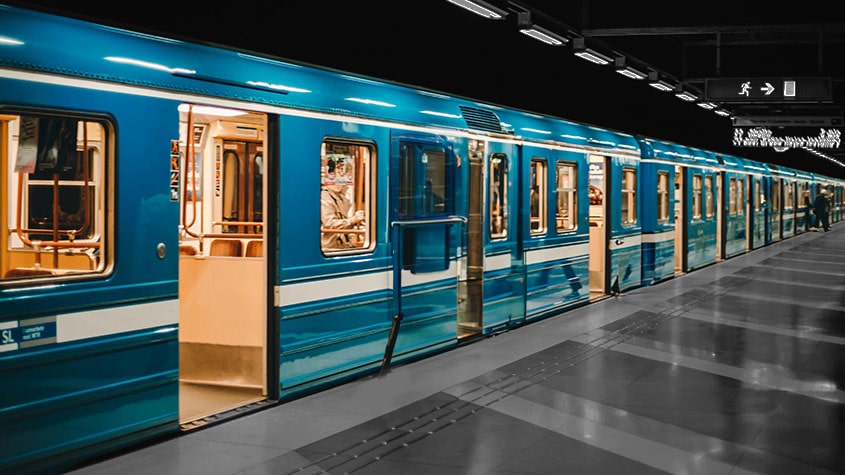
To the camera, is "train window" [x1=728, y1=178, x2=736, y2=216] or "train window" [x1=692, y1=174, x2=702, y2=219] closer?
"train window" [x1=692, y1=174, x2=702, y2=219]

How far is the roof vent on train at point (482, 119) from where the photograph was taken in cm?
894

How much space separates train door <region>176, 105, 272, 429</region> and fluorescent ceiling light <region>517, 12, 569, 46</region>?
3.81 metres

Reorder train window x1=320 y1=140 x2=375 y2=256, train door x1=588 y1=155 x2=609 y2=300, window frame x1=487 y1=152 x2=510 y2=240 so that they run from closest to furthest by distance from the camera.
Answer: train window x1=320 y1=140 x2=375 y2=256, window frame x1=487 y1=152 x2=510 y2=240, train door x1=588 y1=155 x2=609 y2=300

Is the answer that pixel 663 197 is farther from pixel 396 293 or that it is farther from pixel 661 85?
pixel 396 293

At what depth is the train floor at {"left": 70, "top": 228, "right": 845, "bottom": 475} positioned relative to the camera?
519 cm

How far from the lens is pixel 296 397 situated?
6547 millimetres

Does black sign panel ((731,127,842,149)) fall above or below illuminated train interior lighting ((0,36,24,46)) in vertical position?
above

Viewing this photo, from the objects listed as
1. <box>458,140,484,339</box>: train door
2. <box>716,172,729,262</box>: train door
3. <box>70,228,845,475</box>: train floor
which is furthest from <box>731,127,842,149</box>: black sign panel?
<box>458,140,484,339</box>: train door

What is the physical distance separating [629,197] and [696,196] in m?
4.81

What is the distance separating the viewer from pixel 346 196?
23.6 ft

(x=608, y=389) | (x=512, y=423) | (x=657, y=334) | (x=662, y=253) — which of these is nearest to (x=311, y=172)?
(x=512, y=423)

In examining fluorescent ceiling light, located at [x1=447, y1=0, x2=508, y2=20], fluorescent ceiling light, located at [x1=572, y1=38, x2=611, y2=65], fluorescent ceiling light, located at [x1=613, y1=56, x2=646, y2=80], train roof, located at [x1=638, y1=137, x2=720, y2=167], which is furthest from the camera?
train roof, located at [x1=638, y1=137, x2=720, y2=167]

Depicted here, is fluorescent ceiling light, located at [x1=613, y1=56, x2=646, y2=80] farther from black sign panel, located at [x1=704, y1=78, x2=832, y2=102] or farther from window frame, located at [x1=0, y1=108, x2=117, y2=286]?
window frame, located at [x1=0, y1=108, x2=117, y2=286]

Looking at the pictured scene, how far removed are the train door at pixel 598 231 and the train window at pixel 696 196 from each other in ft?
14.6
